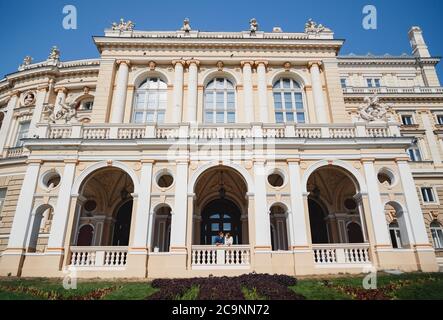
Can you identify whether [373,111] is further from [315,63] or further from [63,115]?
[63,115]

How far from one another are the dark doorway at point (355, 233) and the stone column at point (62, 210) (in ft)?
59.1

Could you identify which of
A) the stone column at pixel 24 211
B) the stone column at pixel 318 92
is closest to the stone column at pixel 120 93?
the stone column at pixel 24 211

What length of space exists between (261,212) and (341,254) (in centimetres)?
471

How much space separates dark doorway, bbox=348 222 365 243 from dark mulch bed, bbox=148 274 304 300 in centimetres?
976

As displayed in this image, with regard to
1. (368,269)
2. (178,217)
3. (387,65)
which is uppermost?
(387,65)

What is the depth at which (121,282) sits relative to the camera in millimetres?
14438

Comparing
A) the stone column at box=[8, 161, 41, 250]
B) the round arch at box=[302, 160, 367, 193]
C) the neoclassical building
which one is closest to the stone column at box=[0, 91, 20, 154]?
the neoclassical building

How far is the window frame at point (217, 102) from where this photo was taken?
24312 millimetres

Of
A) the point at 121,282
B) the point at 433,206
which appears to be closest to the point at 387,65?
the point at 433,206

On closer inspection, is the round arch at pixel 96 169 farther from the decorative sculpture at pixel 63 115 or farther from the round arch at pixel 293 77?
the round arch at pixel 293 77

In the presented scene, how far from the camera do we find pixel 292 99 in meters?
25.5

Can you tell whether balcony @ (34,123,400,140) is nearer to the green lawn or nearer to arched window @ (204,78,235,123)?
arched window @ (204,78,235,123)
